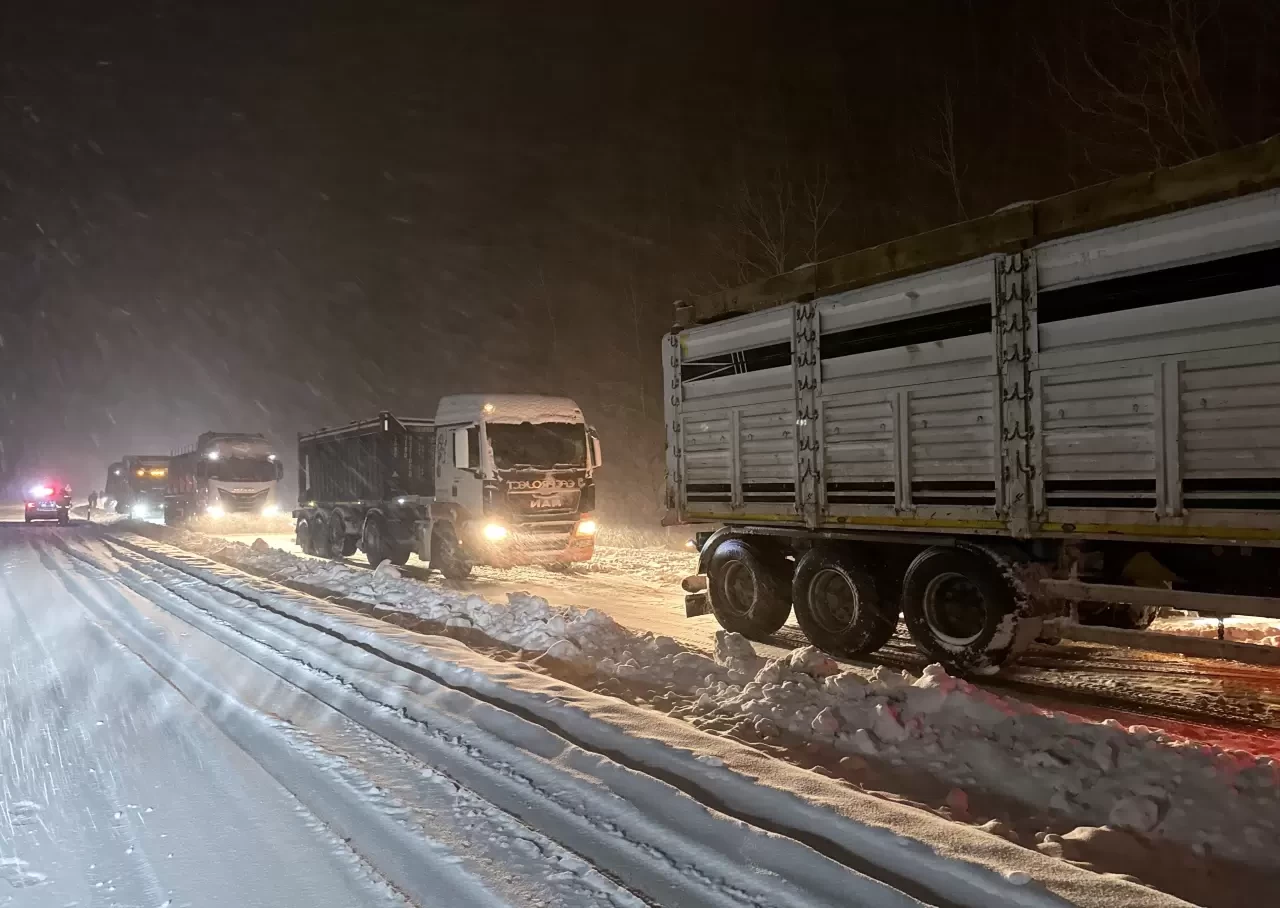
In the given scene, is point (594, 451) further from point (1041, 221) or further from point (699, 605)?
point (1041, 221)

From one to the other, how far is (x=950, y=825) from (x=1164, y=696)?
389 cm

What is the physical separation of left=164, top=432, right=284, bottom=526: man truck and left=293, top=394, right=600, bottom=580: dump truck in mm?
14722

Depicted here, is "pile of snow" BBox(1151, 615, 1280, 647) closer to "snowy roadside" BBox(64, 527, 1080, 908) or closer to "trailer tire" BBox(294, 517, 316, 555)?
"snowy roadside" BBox(64, 527, 1080, 908)

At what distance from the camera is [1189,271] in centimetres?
582

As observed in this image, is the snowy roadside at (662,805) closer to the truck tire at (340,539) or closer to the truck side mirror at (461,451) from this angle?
the truck side mirror at (461,451)

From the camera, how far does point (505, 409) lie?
15.1 metres

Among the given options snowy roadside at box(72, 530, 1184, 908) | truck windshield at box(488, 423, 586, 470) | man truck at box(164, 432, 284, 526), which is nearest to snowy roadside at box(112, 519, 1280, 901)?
snowy roadside at box(72, 530, 1184, 908)

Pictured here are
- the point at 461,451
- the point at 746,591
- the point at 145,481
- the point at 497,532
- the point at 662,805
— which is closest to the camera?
the point at 662,805

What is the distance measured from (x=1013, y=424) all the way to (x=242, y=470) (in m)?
29.3

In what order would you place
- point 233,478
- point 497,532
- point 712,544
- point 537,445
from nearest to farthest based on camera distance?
point 712,544, point 497,532, point 537,445, point 233,478

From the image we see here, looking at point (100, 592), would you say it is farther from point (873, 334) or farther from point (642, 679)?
point (873, 334)

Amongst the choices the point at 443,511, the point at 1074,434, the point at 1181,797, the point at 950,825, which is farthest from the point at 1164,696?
the point at 443,511

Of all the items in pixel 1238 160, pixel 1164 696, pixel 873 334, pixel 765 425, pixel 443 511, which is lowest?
pixel 1164 696

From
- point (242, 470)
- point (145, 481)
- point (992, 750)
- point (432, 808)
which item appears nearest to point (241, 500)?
point (242, 470)
